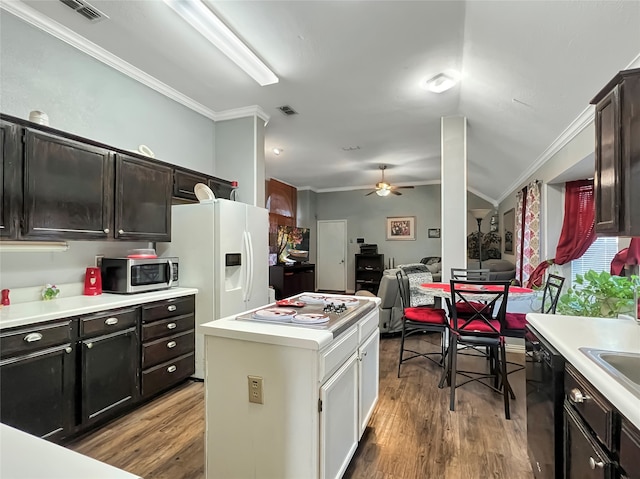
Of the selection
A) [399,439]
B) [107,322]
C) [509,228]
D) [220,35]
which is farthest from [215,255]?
[509,228]

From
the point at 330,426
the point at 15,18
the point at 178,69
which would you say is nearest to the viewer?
the point at 330,426

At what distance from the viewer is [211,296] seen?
10.1 feet

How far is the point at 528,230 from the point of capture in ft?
15.7

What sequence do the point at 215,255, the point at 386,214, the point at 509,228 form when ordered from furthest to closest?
the point at 386,214 → the point at 509,228 → the point at 215,255

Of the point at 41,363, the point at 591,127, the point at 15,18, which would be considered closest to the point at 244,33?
the point at 15,18

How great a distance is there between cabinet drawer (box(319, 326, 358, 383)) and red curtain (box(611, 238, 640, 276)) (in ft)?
8.13

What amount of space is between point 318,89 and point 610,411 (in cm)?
334

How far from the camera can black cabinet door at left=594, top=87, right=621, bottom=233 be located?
54.3 inches

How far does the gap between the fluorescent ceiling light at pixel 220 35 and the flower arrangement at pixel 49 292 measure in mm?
2157

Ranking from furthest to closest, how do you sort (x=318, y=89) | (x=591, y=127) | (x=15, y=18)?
(x=318, y=89) → (x=591, y=127) → (x=15, y=18)

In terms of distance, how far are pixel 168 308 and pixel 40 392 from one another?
102 centimetres

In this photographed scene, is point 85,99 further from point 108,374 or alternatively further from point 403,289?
point 403,289

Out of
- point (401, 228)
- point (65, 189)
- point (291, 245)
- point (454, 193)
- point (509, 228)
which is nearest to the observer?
point (65, 189)

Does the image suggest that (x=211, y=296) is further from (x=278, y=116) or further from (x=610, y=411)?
(x=610, y=411)
